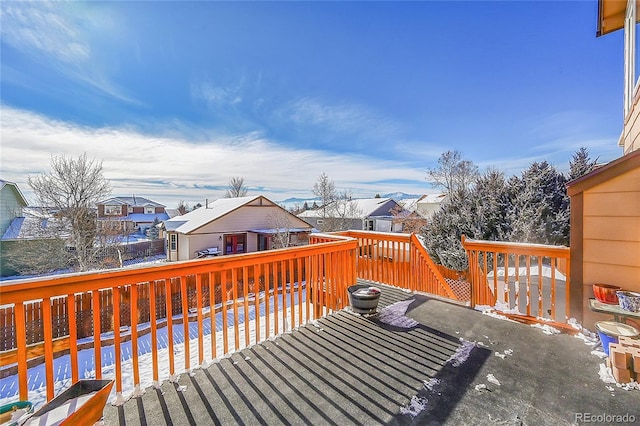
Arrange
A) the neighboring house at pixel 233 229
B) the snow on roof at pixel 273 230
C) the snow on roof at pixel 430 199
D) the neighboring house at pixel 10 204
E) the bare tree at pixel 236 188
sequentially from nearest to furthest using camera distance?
the neighboring house at pixel 10 204, the neighboring house at pixel 233 229, the snow on roof at pixel 273 230, the snow on roof at pixel 430 199, the bare tree at pixel 236 188

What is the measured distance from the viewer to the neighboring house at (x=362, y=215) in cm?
2169

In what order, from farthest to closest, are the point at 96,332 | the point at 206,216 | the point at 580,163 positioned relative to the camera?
the point at 206,216
the point at 580,163
the point at 96,332

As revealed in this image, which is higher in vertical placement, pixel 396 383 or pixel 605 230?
pixel 605 230

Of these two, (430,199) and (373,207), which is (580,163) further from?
(430,199)

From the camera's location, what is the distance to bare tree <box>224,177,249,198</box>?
31955 mm

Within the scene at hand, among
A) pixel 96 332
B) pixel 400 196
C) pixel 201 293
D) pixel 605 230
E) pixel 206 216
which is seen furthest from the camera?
pixel 400 196

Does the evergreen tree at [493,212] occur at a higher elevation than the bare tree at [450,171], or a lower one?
lower

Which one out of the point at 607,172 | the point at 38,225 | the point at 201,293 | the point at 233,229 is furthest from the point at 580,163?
the point at 38,225

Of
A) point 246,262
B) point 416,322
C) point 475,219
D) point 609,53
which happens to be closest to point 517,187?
point 475,219

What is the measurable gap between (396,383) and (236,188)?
32.3 meters

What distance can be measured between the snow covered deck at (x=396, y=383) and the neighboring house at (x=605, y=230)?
0.61 meters

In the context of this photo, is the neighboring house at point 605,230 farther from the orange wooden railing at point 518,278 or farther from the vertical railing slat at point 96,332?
the vertical railing slat at point 96,332

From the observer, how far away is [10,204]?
12.6m

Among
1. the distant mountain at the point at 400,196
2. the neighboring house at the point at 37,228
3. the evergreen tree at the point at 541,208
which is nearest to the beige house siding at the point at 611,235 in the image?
the evergreen tree at the point at 541,208
